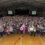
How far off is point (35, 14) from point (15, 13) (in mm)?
6221

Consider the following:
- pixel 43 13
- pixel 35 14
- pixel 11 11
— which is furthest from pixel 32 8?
pixel 11 11

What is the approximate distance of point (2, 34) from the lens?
13109 mm

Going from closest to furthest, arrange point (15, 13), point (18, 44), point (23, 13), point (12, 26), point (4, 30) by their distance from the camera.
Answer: point (18, 44) < point (4, 30) < point (12, 26) < point (15, 13) < point (23, 13)

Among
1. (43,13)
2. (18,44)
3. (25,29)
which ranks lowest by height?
(18,44)

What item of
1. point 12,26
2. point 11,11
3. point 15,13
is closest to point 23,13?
point 15,13

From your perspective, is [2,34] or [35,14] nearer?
[2,34]

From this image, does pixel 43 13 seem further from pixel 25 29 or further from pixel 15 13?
pixel 25 29

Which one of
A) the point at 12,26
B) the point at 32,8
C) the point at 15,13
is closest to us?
the point at 12,26

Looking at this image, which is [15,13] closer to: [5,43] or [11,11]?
[11,11]

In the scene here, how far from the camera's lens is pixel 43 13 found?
1134 inches

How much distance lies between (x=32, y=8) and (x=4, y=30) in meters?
15.9

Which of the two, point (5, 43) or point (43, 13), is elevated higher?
point (43, 13)

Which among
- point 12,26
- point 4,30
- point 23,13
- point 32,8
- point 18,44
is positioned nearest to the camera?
point 18,44

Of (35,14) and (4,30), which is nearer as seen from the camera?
(4,30)
